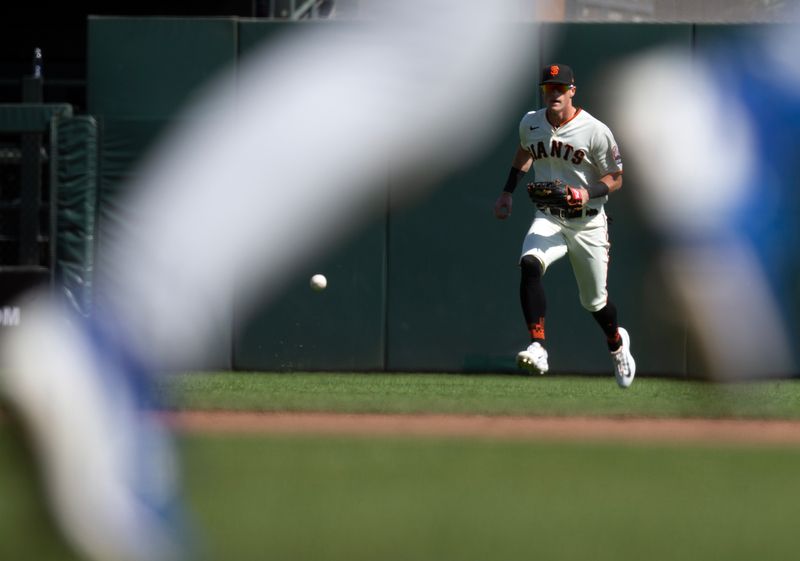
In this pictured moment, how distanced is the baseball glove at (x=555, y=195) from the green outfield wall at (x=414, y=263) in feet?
5.24

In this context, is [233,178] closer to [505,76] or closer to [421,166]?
[421,166]

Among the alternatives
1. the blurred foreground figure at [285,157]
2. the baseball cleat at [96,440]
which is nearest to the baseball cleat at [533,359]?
the blurred foreground figure at [285,157]

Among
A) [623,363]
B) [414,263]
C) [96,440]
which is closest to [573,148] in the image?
[623,363]

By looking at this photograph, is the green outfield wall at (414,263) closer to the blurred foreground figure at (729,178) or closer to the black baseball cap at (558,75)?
the blurred foreground figure at (729,178)

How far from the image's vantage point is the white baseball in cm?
1016

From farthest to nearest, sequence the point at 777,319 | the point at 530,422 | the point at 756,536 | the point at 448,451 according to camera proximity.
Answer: the point at 777,319, the point at 530,422, the point at 448,451, the point at 756,536

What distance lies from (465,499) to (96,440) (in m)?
1.95

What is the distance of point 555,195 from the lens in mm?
8500

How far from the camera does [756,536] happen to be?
3791 millimetres

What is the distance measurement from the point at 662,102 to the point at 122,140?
12.7 feet

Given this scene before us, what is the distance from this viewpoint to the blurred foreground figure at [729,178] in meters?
10.1

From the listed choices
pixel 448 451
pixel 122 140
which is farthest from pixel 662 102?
pixel 448 451

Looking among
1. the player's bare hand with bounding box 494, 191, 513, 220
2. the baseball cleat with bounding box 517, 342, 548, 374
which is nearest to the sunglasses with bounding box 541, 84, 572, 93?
the player's bare hand with bounding box 494, 191, 513, 220

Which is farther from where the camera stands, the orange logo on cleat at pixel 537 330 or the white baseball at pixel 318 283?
the white baseball at pixel 318 283
